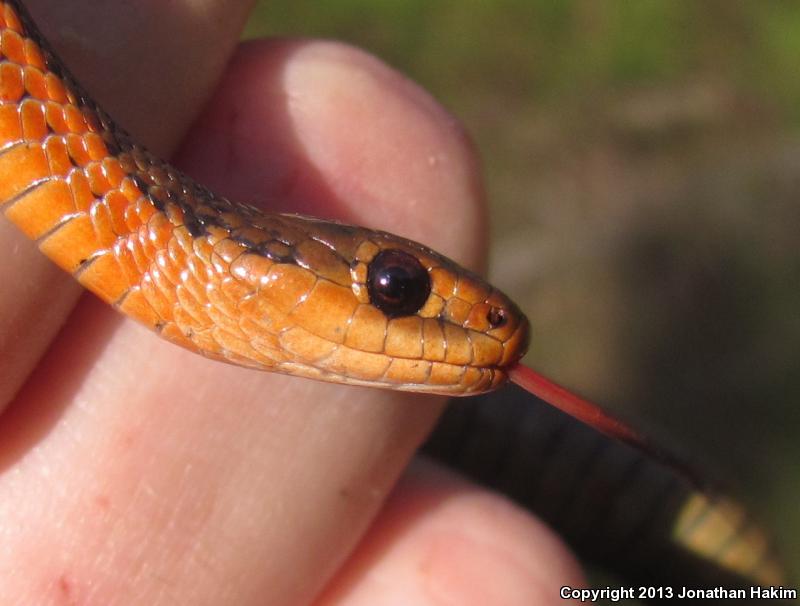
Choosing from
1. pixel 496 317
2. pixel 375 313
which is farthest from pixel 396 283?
pixel 496 317

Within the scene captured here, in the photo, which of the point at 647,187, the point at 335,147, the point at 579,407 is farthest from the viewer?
the point at 647,187

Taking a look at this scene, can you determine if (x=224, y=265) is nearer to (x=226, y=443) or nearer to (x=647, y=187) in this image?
(x=226, y=443)

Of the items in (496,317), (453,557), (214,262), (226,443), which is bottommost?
(453,557)

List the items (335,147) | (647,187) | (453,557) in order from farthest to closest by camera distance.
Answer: (647,187) → (453,557) → (335,147)

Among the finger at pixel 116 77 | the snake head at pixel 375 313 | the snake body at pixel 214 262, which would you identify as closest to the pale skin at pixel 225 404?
the finger at pixel 116 77

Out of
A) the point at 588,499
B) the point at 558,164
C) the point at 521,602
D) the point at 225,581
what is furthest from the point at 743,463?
the point at 225,581

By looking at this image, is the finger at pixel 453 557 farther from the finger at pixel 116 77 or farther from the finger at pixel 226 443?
the finger at pixel 116 77

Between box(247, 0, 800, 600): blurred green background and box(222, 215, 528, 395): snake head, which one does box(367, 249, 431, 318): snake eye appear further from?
box(247, 0, 800, 600): blurred green background
